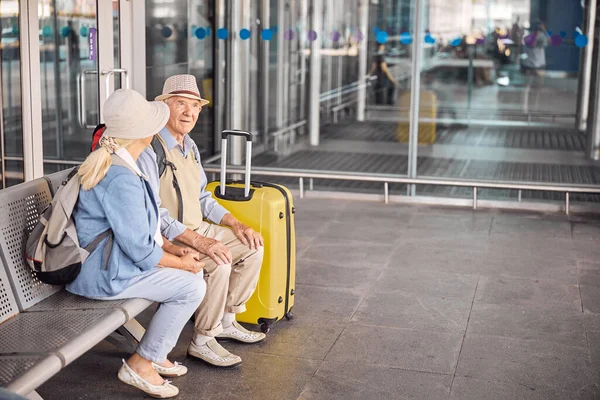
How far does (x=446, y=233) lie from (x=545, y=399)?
3.53 meters

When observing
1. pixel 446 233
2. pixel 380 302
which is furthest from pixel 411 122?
pixel 380 302

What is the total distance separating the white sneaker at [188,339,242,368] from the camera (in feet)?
14.2

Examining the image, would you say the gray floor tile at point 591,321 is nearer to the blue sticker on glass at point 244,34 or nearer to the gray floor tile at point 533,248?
Result: the gray floor tile at point 533,248

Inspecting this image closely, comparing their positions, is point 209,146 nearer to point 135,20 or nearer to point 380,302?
point 135,20

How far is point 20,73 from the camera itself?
5520mm

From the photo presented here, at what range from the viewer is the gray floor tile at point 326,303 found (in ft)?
17.1

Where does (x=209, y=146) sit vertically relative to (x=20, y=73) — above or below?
below

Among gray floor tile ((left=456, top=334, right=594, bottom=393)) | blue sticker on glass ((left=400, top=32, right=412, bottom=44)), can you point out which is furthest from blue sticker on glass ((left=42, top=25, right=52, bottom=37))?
gray floor tile ((left=456, top=334, right=594, bottom=393))

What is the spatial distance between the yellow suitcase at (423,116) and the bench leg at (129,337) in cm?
511

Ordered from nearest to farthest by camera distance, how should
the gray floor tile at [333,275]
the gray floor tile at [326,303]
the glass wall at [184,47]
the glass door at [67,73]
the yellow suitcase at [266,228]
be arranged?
1. the yellow suitcase at [266,228]
2. the gray floor tile at [326,303]
3. the gray floor tile at [333,275]
4. the glass door at [67,73]
5. the glass wall at [184,47]

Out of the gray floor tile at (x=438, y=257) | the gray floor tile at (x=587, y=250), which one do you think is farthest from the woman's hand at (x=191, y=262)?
the gray floor tile at (x=587, y=250)

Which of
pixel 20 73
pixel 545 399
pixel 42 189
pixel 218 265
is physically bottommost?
pixel 545 399

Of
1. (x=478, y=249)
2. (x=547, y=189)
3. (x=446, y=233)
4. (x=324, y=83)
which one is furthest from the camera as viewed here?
(x=324, y=83)

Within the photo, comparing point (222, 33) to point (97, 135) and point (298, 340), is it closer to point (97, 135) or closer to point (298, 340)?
point (97, 135)
